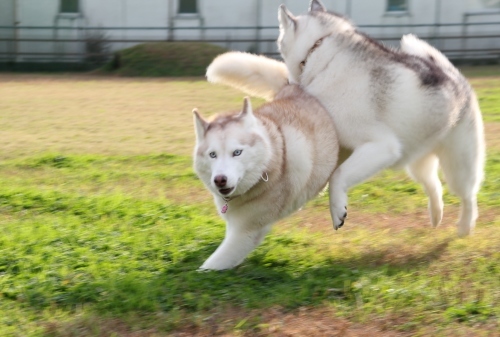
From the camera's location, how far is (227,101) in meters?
14.2

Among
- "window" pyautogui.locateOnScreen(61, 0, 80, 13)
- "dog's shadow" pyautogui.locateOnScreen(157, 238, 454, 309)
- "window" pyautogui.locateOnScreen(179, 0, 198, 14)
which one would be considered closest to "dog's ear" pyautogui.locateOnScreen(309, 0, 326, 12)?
"dog's shadow" pyautogui.locateOnScreen(157, 238, 454, 309)

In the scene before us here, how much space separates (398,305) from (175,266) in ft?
4.99

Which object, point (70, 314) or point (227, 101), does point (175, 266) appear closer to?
point (70, 314)

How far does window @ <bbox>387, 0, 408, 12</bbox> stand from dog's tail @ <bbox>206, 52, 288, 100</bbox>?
18632 mm

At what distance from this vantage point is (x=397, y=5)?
2375 centimetres

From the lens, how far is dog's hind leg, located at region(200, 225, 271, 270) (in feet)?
16.0

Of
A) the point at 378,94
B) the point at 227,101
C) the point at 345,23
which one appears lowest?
the point at 227,101

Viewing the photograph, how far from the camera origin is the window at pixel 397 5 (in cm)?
2367

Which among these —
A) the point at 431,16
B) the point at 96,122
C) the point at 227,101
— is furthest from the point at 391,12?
the point at 96,122

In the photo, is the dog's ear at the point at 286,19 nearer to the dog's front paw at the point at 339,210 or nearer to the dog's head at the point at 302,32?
the dog's head at the point at 302,32

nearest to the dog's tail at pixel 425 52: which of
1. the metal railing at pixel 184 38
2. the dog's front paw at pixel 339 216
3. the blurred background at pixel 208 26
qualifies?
the dog's front paw at pixel 339 216

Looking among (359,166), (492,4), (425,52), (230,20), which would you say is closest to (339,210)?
(359,166)

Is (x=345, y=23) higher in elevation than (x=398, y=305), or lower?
higher

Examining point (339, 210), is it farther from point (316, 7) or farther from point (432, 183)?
point (316, 7)
